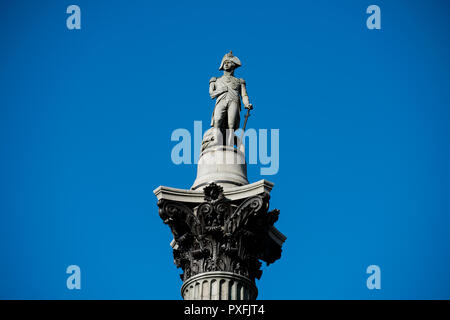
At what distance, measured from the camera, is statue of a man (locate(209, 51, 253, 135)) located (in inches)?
1184

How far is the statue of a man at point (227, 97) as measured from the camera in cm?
3006

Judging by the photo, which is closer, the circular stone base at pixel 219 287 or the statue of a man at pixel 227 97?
the circular stone base at pixel 219 287

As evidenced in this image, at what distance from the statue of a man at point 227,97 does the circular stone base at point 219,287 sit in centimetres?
613

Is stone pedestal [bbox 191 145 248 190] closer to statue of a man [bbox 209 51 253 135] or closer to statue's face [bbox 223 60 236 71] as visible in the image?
statue of a man [bbox 209 51 253 135]

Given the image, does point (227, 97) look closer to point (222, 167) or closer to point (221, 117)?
point (221, 117)

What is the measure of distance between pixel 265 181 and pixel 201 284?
12.1ft

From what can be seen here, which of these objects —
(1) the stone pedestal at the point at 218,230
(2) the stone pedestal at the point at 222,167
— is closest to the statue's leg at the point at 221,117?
(2) the stone pedestal at the point at 222,167

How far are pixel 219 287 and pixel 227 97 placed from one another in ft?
25.0

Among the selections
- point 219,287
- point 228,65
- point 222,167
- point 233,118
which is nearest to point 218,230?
point 219,287

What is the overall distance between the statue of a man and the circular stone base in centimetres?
613

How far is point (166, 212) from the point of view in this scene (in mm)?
26547

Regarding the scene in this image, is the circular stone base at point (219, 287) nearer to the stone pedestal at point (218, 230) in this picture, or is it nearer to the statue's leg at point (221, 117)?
the stone pedestal at point (218, 230)
